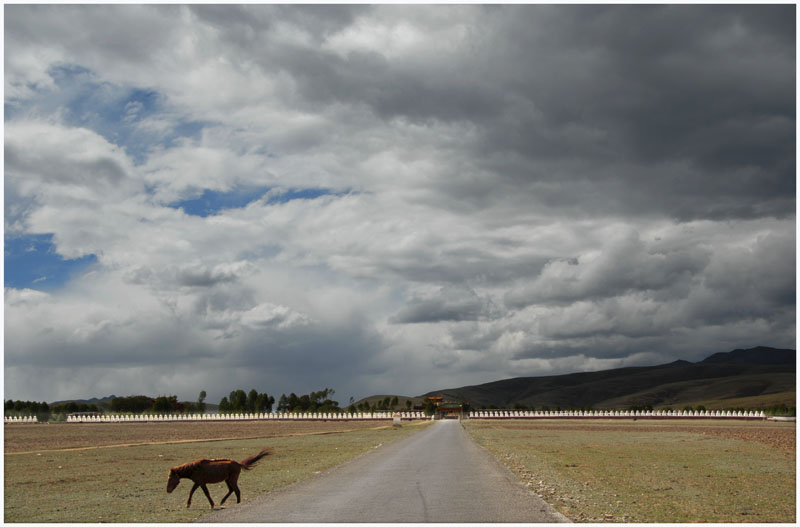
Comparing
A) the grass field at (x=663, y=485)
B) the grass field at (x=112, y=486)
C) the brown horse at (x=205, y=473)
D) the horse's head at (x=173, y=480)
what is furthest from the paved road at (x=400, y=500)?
the grass field at (x=112, y=486)

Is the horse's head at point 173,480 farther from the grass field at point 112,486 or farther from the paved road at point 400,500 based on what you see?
the paved road at point 400,500

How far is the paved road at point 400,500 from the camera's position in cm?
1670

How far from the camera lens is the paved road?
54.8ft

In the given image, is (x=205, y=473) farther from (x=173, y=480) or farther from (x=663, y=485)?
(x=663, y=485)

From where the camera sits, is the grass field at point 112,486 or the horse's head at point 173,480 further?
the grass field at point 112,486

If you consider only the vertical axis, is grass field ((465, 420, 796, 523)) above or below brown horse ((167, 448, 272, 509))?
below

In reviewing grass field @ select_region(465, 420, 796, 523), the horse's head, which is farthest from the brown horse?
grass field @ select_region(465, 420, 796, 523)

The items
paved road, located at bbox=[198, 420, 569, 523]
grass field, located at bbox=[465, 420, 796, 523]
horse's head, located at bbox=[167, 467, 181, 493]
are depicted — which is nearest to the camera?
paved road, located at bbox=[198, 420, 569, 523]

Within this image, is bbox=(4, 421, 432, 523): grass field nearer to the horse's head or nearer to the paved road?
the horse's head

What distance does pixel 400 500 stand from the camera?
19094 millimetres

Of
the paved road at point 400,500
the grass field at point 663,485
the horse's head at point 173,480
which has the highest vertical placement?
the horse's head at point 173,480

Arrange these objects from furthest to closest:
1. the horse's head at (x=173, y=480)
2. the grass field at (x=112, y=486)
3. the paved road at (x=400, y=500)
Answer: the grass field at (x=112, y=486), the horse's head at (x=173, y=480), the paved road at (x=400, y=500)

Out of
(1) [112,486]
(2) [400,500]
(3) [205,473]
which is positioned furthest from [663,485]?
(1) [112,486]

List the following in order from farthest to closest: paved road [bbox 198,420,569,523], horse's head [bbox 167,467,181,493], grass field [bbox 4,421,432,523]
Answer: grass field [bbox 4,421,432,523]
horse's head [bbox 167,467,181,493]
paved road [bbox 198,420,569,523]
